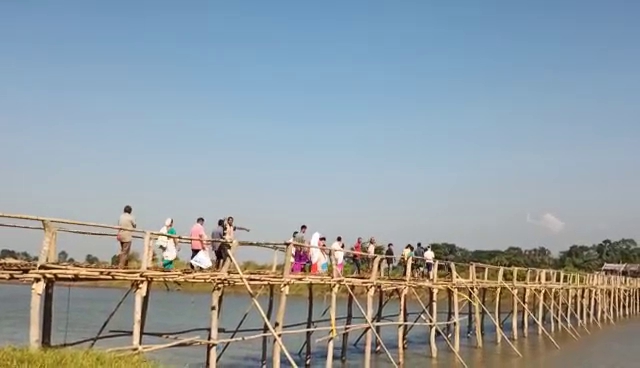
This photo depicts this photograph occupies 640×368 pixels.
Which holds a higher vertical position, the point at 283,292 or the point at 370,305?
Answer: the point at 283,292

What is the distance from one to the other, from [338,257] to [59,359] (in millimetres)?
9732

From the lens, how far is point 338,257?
18.8m

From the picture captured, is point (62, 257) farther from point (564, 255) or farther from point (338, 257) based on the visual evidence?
point (564, 255)

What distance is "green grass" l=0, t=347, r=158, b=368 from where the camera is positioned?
9.53 m

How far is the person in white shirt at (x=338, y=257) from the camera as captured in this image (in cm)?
1753

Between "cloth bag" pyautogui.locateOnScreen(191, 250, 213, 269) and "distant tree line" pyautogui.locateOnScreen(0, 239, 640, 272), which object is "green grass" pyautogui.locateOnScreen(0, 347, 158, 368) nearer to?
"cloth bag" pyautogui.locateOnScreen(191, 250, 213, 269)

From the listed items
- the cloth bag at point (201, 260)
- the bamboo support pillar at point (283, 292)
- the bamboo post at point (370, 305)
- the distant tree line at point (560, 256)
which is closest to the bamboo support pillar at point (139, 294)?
the cloth bag at point (201, 260)

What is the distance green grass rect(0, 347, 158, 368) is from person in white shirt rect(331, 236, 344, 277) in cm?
709

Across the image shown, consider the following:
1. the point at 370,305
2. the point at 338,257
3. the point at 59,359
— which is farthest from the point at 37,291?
the point at 370,305

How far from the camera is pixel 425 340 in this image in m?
30.1

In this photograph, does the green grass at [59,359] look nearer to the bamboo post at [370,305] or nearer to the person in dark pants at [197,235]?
the person in dark pants at [197,235]

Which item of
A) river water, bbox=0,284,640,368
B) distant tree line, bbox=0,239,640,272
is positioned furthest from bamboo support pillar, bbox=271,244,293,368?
distant tree line, bbox=0,239,640,272

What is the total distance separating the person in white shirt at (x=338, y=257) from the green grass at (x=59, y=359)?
7.09m

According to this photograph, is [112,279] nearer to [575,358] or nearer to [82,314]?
[575,358]
